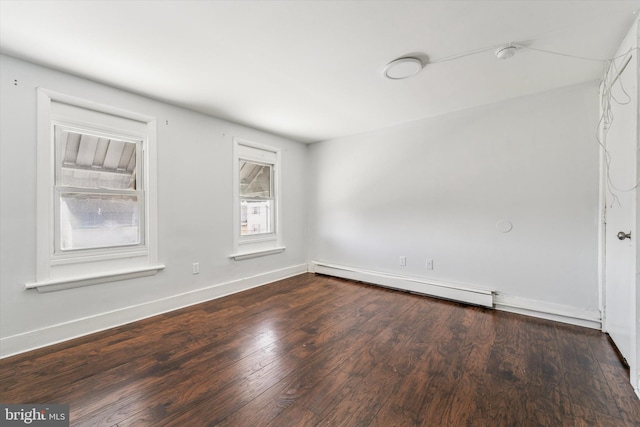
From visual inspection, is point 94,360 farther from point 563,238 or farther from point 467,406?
point 563,238

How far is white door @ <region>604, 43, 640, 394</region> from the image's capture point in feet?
5.19

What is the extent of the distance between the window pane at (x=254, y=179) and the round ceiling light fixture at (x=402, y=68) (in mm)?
2355

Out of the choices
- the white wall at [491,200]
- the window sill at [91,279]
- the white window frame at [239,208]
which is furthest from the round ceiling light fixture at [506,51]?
the window sill at [91,279]

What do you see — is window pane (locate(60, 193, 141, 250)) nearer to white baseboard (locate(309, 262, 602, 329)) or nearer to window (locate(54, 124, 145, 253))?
window (locate(54, 124, 145, 253))

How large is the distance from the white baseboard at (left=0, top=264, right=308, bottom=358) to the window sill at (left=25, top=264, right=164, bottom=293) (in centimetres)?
31

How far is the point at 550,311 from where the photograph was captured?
8.42ft

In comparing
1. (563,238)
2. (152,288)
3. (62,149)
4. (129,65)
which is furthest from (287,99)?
(563,238)

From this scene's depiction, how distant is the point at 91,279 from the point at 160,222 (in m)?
0.77

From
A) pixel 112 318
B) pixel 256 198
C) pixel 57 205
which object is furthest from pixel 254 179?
pixel 112 318

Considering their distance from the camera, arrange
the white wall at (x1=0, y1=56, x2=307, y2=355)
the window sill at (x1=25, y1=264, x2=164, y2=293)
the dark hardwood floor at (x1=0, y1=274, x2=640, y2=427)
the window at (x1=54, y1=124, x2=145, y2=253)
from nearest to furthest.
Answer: the dark hardwood floor at (x1=0, y1=274, x2=640, y2=427), the white wall at (x1=0, y1=56, x2=307, y2=355), the window sill at (x1=25, y1=264, x2=164, y2=293), the window at (x1=54, y1=124, x2=145, y2=253)

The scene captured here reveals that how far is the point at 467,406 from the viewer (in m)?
1.43

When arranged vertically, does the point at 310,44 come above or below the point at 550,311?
above

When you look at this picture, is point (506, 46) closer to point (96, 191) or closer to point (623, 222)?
point (623, 222)

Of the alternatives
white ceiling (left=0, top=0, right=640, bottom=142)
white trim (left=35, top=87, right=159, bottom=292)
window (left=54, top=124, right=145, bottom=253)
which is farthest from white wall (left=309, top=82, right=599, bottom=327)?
window (left=54, top=124, right=145, bottom=253)
